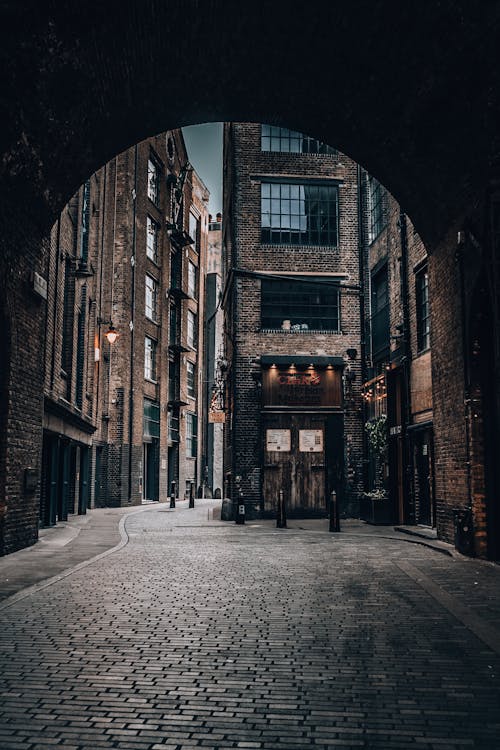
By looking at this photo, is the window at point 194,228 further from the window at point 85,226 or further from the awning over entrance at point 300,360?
the awning over entrance at point 300,360

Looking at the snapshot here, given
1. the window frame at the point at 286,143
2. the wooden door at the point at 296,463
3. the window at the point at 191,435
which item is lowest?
the wooden door at the point at 296,463

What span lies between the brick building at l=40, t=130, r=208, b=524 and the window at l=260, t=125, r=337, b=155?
577 cm

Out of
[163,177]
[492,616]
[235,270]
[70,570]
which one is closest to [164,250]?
[163,177]

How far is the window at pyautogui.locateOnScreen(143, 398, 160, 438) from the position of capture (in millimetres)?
34125

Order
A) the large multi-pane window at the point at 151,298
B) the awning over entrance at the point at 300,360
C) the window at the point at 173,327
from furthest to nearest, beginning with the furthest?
the window at the point at 173,327, the large multi-pane window at the point at 151,298, the awning over entrance at the point at 300,360

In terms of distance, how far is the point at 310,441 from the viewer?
68.4 ft

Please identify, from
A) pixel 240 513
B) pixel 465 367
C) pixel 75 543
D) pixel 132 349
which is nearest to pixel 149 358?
pixel 132 349

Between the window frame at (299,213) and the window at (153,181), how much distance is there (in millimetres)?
14621

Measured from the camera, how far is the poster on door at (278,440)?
20.8 metres

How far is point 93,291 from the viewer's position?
80.7ft

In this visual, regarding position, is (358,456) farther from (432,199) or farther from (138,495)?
(138,495)

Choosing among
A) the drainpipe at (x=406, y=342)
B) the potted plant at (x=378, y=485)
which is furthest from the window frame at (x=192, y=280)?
the drainpipe at (x=406, y=342)

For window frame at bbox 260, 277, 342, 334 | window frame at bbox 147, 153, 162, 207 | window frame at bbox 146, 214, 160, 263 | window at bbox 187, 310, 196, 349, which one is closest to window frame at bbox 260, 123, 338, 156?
window frame at bbox 260, 277, 342, 334

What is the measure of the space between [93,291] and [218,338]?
75.8 ft
